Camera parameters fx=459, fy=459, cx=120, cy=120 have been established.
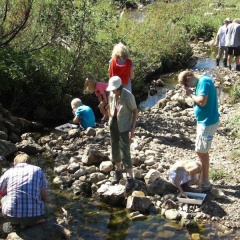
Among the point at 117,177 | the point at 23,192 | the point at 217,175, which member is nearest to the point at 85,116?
the point at 117,177

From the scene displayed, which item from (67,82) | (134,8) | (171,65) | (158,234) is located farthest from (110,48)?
(134,8)

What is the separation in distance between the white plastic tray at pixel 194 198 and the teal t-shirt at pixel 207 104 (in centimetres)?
109

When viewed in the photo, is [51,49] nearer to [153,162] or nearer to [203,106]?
[153,162]

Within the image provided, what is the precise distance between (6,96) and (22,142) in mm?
2423

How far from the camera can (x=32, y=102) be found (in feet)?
39.8

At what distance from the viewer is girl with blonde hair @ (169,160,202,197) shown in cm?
706

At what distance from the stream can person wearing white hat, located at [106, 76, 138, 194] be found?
0.55 meters

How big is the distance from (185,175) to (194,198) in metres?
0.39

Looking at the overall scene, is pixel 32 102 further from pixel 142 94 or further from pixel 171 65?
pixel 171 65

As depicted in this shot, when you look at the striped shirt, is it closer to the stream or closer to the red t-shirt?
the stream

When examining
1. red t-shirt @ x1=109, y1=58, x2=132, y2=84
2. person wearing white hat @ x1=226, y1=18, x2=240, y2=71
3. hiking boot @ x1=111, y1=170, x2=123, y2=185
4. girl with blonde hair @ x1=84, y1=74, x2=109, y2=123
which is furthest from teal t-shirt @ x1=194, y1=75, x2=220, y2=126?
person wearing white hat @ x1=226, y1=18, x2=240, y2=71

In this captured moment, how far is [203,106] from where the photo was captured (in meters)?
6.76

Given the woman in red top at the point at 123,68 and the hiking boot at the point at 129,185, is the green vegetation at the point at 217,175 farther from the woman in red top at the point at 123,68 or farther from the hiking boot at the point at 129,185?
the woman in red top at the point at 123,68

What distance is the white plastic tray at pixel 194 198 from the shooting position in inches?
270
